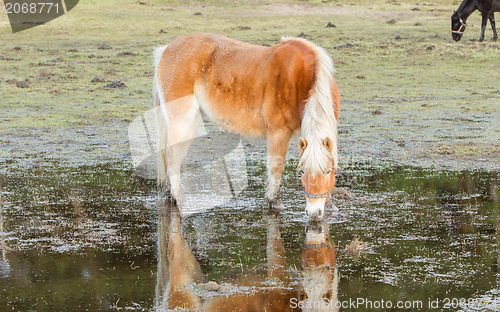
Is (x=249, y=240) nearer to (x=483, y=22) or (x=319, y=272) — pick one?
(x=319, y=272)

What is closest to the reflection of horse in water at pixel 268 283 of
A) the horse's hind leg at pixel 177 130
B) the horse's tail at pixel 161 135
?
the horse's hind leg at pixel 177 130

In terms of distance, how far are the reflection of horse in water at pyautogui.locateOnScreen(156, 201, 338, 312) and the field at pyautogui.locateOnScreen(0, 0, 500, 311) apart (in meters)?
0.04

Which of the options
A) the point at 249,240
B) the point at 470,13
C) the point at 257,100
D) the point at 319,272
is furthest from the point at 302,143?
the point at 470,13

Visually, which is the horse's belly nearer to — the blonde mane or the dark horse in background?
A: the blonde mane

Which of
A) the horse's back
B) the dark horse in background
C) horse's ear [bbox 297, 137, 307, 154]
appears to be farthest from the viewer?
the dark horse in background

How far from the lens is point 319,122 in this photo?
18.5ft

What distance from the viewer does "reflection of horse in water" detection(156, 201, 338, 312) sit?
4.18 m

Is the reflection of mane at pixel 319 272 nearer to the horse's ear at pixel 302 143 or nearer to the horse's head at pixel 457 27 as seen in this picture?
→ the horse's ear at pixel 302 143

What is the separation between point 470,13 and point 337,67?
256 inches

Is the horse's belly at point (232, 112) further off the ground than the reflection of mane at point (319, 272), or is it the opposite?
the horse's belly at point (232, 112)

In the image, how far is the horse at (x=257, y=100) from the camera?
5.60 metres

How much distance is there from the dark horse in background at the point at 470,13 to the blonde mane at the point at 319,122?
1502 cm

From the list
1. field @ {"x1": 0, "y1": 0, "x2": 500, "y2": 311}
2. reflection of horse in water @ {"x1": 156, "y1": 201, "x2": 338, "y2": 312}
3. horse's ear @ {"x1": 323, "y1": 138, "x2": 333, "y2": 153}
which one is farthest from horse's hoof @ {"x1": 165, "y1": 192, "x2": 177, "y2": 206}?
horse's ear @ {"x1": 323, "y1": 138, "x2": 333, "y2": 153}

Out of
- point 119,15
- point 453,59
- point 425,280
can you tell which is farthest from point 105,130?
point 119,15
